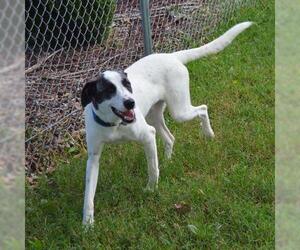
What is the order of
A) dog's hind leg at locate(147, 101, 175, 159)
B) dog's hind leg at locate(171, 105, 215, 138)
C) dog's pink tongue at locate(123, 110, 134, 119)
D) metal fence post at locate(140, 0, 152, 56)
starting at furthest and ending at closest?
metal fence post at locate(140, 0, 152, 56) < dog's hind leg at locate(147, 101, 175, 159) < dog's hind leg at locate(171, 105, 215, 138) < dog's pink tongue at locate(123, 110, 134, 119)

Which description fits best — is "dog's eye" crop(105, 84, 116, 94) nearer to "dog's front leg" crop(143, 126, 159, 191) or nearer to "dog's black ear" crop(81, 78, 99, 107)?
"dog's black ear" crop(81, 78, 99, 107)

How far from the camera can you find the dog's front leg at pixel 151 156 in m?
4.20

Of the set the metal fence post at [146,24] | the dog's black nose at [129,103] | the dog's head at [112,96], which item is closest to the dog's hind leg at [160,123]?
the dog's head at [112,96]

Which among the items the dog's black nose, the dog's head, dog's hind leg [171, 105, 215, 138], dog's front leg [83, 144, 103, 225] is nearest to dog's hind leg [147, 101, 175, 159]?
dog's hind leg [171, 105, 215, 138]

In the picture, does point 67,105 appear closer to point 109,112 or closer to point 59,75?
point 59,75

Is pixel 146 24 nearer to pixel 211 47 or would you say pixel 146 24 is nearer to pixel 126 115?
pixel 211 47

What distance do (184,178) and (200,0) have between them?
4393 mm

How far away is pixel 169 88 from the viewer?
184 inches

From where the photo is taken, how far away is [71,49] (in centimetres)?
652

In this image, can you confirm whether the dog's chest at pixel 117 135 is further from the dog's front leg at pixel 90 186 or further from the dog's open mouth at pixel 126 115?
the dog's open mouth at pixel 126 115

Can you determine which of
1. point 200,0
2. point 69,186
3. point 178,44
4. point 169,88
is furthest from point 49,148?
point 200,0

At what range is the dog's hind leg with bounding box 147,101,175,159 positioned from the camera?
4.91 metres

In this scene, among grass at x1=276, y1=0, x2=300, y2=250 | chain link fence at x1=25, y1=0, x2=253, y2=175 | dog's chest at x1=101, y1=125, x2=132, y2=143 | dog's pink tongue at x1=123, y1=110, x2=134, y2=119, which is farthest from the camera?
chain link fence at x1=25, y1=0, x2=253, y2=175

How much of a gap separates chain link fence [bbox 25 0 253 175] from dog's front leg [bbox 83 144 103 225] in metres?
0.85
